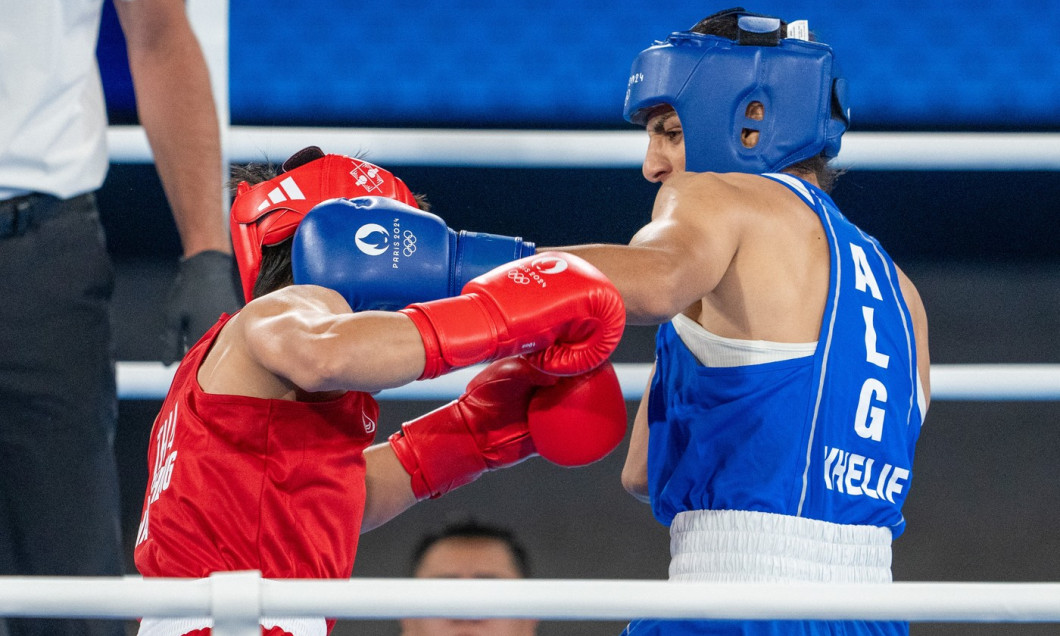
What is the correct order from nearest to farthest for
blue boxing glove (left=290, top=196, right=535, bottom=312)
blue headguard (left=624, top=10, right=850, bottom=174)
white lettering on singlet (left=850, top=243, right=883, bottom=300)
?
blue boxing glove (left=290, top=196, right=535, bottom=312) → white lettering on singlet (left=850, top=243, right=883, bottom=300) → blue headguard (left=624, top=10, right=850, bottom=174)

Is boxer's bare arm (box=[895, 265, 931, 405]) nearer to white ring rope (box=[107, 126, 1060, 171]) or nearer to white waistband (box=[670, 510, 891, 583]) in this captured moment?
white waistband (box=[670, 510, 891, 583])

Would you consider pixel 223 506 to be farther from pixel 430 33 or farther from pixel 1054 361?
pixel 1054 361

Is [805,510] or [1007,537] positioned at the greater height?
[805,510]

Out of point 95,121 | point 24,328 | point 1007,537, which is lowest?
point 1007,537

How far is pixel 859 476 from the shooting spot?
1524 millimetres

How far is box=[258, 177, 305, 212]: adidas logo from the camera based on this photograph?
1545mm

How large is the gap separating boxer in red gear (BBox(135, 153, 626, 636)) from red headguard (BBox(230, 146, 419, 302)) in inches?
0.9

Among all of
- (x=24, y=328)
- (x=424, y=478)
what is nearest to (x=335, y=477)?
(x=424, y=478)

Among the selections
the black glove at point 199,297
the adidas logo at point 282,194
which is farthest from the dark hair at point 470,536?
the adidas logo at point 282,194

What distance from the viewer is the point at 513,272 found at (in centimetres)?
128

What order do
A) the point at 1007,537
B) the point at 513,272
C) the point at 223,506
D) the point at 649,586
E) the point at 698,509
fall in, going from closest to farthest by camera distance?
1. the point at 649,586
2. the point at 513,272
3. the point at 223,506
4. the point at 698,509
5. the point at 1007,537

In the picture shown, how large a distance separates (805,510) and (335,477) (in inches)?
25.1

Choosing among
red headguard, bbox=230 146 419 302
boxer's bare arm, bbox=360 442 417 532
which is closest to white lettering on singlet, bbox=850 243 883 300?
red headguard, bbox=230 146 419 302

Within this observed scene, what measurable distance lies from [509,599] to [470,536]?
1.97 meters
